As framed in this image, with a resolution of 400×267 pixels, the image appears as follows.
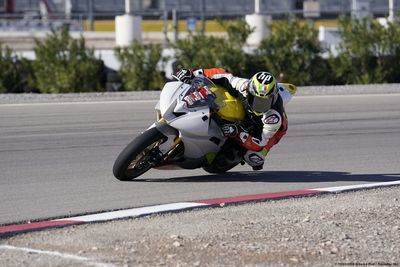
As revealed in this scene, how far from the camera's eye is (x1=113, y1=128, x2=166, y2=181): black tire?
9312 mm

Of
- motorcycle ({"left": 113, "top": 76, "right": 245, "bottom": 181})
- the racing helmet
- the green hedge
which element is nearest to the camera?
motorcycle ({"left": 113, "top": 76, "right": 245, "bottom": 181})

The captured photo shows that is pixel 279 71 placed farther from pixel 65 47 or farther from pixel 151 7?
pixel 151 7

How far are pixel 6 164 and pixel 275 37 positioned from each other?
13.3 m

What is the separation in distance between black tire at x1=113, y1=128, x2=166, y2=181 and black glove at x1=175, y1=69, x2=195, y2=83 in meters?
0.69

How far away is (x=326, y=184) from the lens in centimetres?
→ 999

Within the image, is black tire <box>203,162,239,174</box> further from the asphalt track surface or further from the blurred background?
the blurred background

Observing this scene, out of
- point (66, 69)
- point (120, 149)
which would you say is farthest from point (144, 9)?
point (120, 149)

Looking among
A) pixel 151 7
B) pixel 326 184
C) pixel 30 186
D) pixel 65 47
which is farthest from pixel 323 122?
pixel 151 7

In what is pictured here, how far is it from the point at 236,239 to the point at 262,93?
106 inches

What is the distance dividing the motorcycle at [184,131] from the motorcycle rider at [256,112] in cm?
9

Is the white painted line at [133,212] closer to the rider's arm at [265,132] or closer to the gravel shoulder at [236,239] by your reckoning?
the gravel shoulder at [236,239]

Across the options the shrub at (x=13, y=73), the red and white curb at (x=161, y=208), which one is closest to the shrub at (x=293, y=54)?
the shrub at (x=13, y=73)

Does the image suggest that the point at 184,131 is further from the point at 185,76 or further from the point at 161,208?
the point at 161,208

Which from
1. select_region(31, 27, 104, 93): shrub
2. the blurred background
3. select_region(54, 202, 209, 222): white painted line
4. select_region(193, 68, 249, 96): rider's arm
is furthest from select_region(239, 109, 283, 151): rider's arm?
select_region(31, 27, 104, 93): shrub
